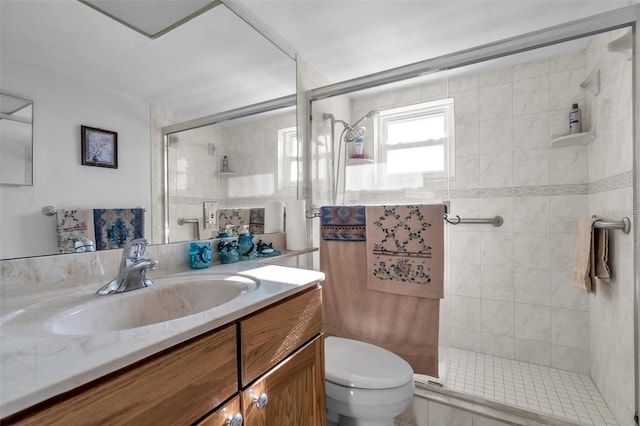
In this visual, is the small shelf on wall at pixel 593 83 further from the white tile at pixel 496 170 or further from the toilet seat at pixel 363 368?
the toilet seat at pixel 363 368

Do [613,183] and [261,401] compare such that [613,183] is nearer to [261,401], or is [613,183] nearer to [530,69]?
[530,69]

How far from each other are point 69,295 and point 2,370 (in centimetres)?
45

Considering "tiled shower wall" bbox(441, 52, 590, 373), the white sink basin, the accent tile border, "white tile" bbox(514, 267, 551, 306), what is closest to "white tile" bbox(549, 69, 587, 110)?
"tiled shower wall" bbox(441, 52, 590, 373)

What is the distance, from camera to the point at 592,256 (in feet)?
5.24

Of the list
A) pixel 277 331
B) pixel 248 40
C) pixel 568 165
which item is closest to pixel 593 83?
pixel 568 165

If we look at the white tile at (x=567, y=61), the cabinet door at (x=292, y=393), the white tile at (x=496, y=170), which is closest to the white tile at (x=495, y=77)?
the white tile at (x=567, y=61)

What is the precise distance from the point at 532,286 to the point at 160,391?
237cm

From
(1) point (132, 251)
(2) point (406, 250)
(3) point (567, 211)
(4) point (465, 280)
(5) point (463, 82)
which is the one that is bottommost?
(4) point (465, 280)

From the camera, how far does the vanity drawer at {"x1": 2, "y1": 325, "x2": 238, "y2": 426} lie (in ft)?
1.35

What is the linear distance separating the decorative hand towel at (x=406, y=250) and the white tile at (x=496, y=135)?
3.17 feet

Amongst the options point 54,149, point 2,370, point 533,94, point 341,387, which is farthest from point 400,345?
point 533,94

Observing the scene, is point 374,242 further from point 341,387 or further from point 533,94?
point 533,94

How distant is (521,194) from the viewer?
2115mm

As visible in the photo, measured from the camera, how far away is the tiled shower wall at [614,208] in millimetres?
1386
